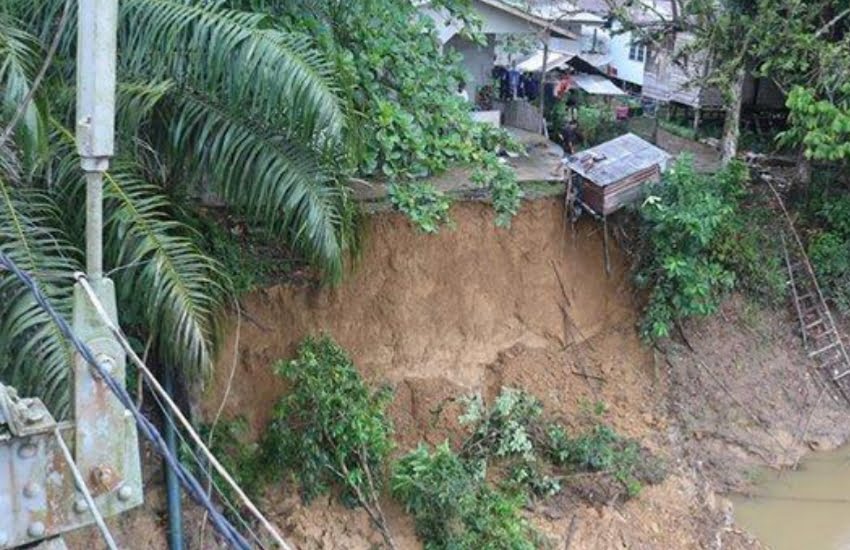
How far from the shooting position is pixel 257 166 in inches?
257

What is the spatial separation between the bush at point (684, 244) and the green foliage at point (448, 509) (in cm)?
358

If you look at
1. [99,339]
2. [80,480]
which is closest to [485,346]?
[99,339]

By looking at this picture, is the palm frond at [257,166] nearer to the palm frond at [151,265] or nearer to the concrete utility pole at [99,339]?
the palm frond at [151,265]

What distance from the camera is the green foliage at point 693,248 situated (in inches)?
394

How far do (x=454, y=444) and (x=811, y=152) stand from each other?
16.8 feet

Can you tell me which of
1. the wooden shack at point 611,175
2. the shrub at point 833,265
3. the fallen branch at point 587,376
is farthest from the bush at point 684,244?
the shrub at point 833,265

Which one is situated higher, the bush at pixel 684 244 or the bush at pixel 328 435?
the bush at pixel 684 244

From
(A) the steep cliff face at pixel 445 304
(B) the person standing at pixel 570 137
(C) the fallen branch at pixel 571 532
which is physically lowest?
(C) the fallen branch at pixel 571 532

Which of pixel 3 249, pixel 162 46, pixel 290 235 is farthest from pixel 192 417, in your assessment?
pixel 162 46

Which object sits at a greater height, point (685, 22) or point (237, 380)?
point (685, 22)

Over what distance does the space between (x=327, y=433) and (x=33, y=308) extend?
10.1 feet

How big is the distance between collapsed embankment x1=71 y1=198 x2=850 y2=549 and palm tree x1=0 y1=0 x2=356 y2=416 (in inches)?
73.6

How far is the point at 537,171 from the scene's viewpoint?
11.6m

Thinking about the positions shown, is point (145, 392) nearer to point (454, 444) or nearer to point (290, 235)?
point (290, 235)
